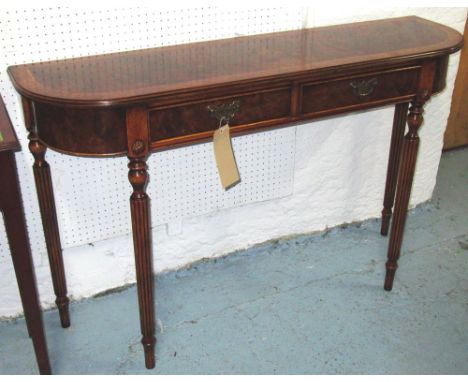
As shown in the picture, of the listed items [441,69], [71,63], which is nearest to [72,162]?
[71,63]

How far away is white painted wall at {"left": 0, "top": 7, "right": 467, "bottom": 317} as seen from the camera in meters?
1.99

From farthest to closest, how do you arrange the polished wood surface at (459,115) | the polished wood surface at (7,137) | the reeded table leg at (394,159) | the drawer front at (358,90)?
the polished wood surface at (459,115)
the reeded table leg at (394,159)
the drawer front at (358,90)
the polished wood surface at (7,137)

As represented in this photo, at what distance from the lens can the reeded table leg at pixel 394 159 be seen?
2.56m

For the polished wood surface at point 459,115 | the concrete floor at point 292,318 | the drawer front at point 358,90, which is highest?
the drawer front at point 358,90

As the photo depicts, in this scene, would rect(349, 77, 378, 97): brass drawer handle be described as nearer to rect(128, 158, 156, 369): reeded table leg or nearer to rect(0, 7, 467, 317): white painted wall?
rect(0, 7, 467, 317): white painted wall

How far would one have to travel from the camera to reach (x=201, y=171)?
7.87ft

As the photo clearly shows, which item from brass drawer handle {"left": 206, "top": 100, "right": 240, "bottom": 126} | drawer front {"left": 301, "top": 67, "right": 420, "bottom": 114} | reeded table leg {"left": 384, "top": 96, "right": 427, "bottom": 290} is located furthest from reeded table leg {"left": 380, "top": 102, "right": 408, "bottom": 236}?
brass drawer handle {"left": 206, "top": 100, "right": 240, "bottom": 126}

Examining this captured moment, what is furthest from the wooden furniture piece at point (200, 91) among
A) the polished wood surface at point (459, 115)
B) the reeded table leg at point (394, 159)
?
the polished wood surface at point (459, 115)

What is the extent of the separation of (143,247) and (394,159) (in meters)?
1.27

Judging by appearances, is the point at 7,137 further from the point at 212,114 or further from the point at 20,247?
the point at 212,114

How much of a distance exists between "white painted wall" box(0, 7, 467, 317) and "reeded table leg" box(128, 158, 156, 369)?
0.45 metres

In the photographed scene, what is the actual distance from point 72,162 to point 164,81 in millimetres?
572

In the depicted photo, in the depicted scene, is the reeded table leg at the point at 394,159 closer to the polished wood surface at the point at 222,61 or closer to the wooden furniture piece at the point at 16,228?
the polished wood surface at the point at 222,61

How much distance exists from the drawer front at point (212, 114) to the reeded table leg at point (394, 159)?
862 mm
